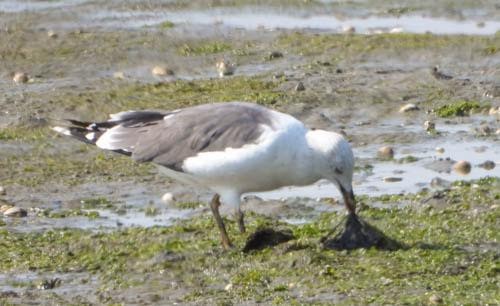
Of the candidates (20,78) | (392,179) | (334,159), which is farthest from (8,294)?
(20,78)

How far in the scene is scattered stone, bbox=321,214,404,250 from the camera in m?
8.53

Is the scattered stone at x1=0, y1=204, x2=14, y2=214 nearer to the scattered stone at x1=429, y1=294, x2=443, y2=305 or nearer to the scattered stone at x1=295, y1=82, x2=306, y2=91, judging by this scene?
the scattered stone at x1=429, y1=294, x2=443, y2=305

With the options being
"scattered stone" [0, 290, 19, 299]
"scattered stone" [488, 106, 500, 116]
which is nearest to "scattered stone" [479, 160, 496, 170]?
"scattered stone" [488, 106, 500, 116]

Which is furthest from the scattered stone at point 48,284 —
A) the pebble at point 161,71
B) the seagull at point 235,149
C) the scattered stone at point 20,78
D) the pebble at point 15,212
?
the pebble at point 161,71

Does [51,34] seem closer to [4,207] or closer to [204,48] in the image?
[204,48]

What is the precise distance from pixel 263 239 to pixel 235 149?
572 mm

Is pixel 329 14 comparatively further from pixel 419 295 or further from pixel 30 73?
pixel 419 295

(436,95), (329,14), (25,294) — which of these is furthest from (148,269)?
(329,14)

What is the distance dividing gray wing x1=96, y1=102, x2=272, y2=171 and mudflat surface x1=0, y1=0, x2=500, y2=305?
566 millimetres

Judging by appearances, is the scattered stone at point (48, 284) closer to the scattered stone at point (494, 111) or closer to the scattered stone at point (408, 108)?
the scattered stone at point (408, 108)

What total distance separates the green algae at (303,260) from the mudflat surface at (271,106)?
0.05ft

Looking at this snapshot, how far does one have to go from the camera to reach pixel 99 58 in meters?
15.4

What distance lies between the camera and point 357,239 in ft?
28.0

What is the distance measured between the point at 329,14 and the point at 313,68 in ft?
10.9
